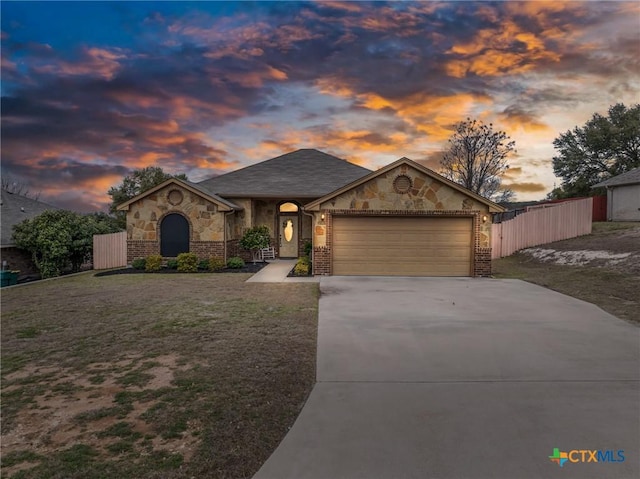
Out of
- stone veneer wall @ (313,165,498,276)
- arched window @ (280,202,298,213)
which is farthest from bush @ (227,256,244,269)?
stone veneer wall @ (313,165,498,276)

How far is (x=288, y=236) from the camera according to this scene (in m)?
19.6

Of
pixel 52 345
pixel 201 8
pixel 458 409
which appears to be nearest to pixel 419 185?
pixel 201 8

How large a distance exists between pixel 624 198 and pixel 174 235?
29.4 meters

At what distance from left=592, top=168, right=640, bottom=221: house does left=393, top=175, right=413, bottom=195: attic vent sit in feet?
65.9

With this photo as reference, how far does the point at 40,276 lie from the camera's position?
18.9 meters

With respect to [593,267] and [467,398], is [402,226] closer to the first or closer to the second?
[593,267]

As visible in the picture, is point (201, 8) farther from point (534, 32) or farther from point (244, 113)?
point (534, 32)

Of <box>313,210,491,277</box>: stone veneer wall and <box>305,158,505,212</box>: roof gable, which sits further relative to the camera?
<box>313,210,491,277</box>: stone veneer wall

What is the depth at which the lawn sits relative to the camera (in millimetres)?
3156

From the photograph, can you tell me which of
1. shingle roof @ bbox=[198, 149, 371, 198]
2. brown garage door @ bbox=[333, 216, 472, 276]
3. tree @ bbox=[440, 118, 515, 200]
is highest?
tree @ bbox=[440, 118, 515, 200]

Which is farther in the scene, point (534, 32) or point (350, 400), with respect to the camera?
point (534, 32)

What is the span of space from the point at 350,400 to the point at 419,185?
1129cm

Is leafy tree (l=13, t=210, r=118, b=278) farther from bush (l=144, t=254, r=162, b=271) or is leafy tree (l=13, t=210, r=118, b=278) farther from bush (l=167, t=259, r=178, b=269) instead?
bush (l=167, t=259, r=178, b=269)

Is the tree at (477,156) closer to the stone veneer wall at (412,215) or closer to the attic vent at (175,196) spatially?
the stone veneer wall at (412,215)
